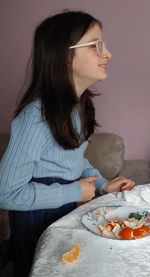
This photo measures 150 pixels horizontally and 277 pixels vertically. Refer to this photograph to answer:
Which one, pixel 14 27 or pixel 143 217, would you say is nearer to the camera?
pixel 143 217

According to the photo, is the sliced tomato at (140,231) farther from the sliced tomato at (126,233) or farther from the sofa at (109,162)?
the sofa at (109,162)

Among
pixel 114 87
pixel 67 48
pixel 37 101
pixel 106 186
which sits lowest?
pixel 106 186

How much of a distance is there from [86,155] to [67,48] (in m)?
1.13

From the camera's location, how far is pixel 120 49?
2.37 m

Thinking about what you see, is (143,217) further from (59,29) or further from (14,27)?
(14,27)

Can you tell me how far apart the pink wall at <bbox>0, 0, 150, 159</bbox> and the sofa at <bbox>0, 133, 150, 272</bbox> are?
236mm

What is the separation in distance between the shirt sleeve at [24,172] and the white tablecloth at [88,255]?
0.42 ft

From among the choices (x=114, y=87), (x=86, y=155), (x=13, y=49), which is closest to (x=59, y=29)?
(x=86, y=155)

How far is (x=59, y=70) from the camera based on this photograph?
115cm

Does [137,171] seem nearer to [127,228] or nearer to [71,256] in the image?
[127,228]

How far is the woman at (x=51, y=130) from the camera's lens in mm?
1068

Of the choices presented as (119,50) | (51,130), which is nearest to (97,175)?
(51,130)

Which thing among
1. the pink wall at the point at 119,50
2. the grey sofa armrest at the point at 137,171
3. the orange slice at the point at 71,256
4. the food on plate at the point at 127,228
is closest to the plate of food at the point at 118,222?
the food on plate at the point at 127,228

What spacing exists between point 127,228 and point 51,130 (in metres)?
0.37
